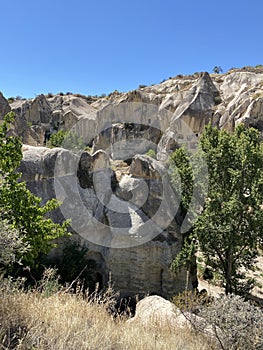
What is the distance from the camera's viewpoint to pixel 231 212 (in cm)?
892

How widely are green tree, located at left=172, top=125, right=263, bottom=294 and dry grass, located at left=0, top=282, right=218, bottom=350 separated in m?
5.86

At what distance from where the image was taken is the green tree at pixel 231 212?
9000mm

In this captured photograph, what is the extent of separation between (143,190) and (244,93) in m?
21.3

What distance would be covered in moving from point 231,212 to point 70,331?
7.21 m

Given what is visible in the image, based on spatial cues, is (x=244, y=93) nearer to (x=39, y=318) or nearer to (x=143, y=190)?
(x=143, y=190)

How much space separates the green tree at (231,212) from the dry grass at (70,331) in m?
5.86

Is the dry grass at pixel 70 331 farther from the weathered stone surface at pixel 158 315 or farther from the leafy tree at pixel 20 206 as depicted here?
the leafy tree at pixel 20 206

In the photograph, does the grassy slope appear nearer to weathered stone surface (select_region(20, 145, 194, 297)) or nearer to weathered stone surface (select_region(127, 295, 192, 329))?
weathered stone surface (select_region(127, 295, 192, 329))

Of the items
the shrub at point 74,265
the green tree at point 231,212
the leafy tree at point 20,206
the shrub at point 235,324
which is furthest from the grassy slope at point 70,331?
the green tree at point 231,212

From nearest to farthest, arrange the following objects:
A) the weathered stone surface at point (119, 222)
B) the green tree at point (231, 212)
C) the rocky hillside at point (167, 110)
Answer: the green tree at point (231, 212)
the weathered stone surface at point (119, 222)
the rocky hillside at point (167, 110)

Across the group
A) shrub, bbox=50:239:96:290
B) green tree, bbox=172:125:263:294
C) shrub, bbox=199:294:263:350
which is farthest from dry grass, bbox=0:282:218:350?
green tree, bbox=172:125:263:294

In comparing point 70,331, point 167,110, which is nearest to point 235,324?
point 70,331

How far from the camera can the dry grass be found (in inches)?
103

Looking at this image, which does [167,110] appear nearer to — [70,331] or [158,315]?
[158,315]
